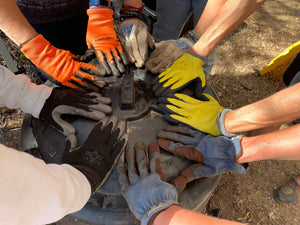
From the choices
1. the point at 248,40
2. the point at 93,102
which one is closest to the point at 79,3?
the point at 93,102

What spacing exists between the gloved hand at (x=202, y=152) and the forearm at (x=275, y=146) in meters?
0.05

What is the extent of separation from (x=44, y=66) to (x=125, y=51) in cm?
52

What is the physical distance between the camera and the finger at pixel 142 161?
96 cm

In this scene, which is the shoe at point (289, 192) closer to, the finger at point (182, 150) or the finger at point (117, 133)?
the finger at point (182, 150)

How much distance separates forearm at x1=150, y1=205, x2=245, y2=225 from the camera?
78 cm

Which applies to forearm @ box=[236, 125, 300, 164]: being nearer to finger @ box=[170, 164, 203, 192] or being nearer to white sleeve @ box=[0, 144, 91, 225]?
finger @ box=[170, 164, 203, 192]

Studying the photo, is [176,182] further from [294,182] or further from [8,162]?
[294,182]

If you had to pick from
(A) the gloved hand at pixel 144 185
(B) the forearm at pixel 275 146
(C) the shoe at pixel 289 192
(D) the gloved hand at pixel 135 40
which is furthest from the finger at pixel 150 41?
(C) the shoe at pixel 289 192

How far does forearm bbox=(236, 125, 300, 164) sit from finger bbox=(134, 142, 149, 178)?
0.50 meters

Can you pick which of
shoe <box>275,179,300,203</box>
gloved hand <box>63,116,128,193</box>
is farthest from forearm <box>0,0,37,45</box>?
shoe <box>275,179,300,203</box>

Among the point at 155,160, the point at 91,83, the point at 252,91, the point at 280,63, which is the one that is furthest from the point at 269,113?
the point at 280,63

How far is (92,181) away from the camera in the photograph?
848mm

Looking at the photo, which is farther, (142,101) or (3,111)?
(3,111)

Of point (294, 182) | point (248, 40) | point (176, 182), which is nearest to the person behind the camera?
point (176, 182)
